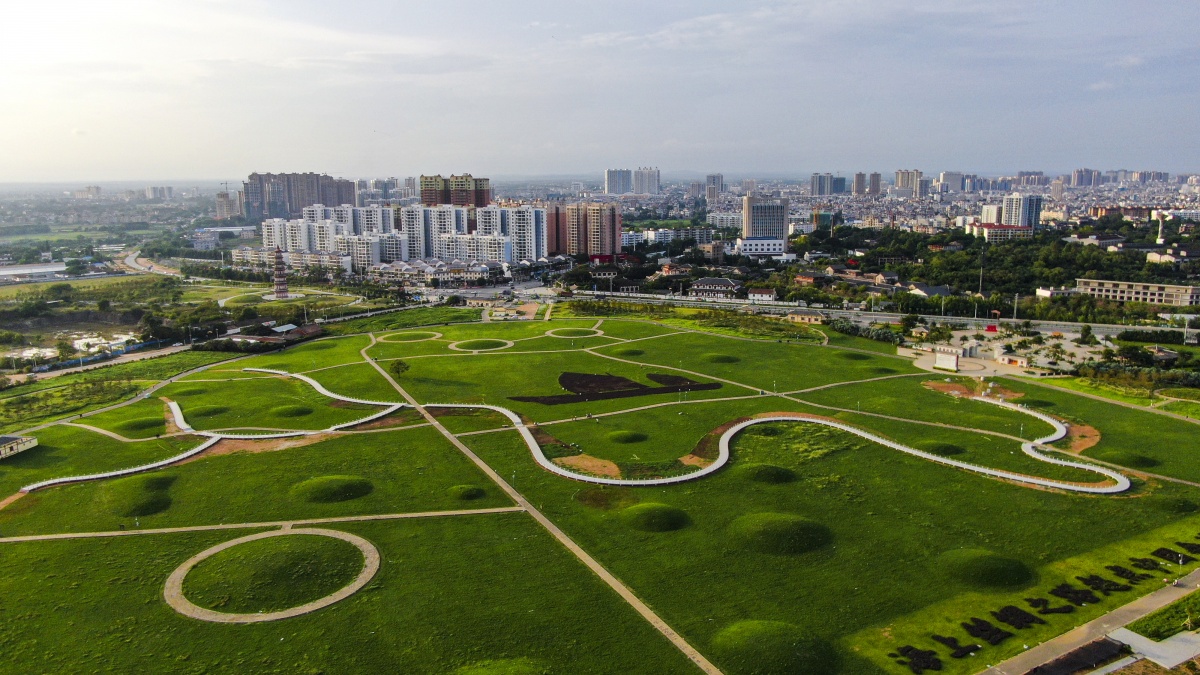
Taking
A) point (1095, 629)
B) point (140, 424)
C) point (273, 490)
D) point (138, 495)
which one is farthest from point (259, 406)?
point (1095, 629)

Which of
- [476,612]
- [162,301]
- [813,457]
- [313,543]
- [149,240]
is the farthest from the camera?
[149,240]

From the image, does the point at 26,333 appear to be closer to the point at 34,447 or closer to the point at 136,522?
the point at 34,447

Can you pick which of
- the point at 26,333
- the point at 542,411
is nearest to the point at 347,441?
the point at 542,411

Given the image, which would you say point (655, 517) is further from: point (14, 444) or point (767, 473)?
point (14, 444)

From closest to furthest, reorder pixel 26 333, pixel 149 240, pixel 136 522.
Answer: pixel 136 522 < pixel 26 333 < pixel 149 240

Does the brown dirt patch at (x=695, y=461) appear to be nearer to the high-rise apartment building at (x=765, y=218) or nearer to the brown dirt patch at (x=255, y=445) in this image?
the brown dirt patch at (x=255, y=445)

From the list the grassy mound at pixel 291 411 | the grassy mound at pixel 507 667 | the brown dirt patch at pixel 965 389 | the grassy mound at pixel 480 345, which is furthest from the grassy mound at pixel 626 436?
the grassy mound at pixel 480 345

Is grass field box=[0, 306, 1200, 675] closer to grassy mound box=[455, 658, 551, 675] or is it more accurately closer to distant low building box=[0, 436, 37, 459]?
grassy mound box=[455, 658, 551, 675]
